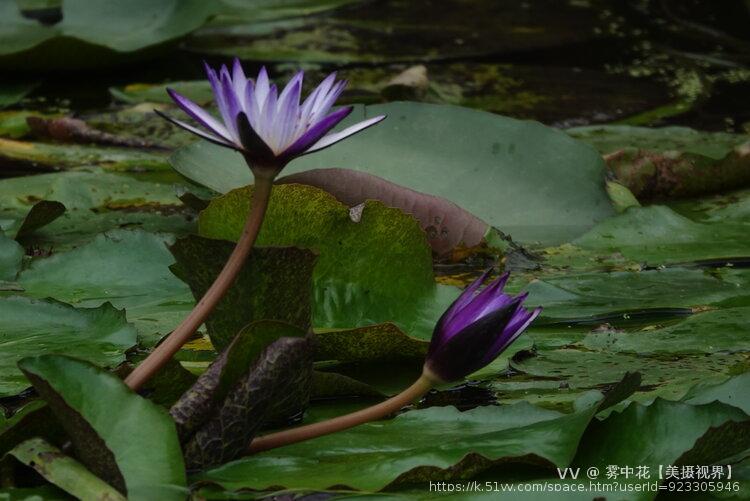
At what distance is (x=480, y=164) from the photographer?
1.65 meters

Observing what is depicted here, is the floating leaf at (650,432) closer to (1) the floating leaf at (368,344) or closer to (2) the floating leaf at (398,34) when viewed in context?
(1) the floating leaf at (368,344)

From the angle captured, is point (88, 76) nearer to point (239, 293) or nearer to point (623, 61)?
point (623, 61)

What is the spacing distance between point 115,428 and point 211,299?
0.11 meters

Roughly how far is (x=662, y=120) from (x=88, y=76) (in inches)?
47.7

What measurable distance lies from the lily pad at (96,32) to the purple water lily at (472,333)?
5.78ft

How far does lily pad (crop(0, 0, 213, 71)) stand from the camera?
8.09 feet

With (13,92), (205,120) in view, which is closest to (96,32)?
(13,92)

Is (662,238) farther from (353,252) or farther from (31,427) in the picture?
(31,427)

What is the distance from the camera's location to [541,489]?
2.58ft

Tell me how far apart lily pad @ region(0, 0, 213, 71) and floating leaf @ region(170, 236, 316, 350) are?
1591mm

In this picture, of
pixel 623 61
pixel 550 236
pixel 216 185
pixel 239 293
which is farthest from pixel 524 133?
pixel 623 61

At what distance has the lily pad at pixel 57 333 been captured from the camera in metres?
→ 1.07

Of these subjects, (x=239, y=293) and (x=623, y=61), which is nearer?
(x=239, y=293)

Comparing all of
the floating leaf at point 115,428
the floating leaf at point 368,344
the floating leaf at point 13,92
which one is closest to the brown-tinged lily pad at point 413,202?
the floating leaf at point 368,344
